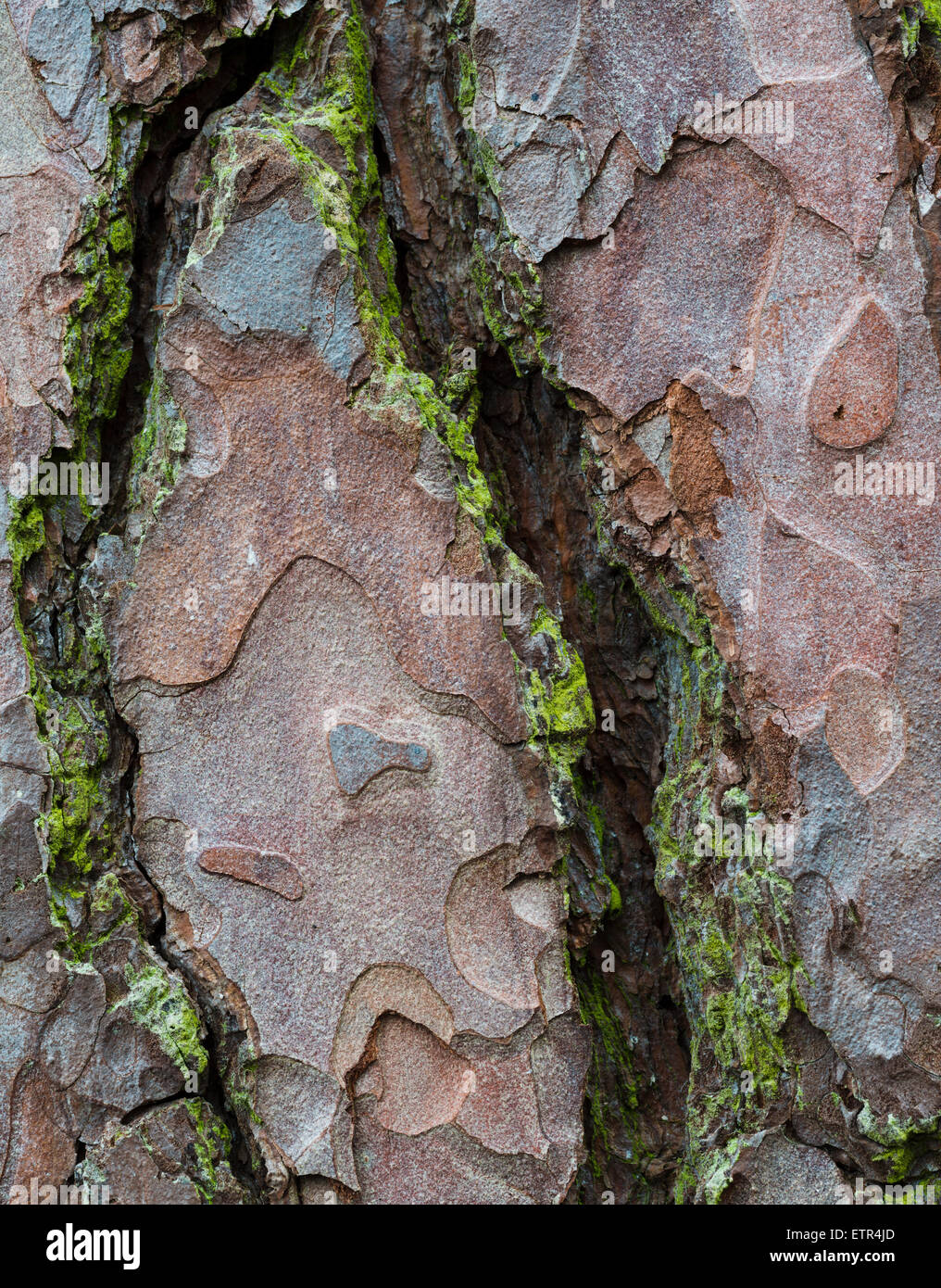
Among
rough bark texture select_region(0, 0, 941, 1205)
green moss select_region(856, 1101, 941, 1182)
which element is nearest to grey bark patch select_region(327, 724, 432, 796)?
rough bark texture select_region(0, 0, 941, 1205)

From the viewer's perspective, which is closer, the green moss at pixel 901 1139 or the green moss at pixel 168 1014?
the green moss at pixel 901 1139

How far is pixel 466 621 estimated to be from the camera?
1454mm

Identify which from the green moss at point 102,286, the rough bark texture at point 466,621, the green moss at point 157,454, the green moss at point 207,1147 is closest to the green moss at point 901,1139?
the rough bark texture at point 466,621

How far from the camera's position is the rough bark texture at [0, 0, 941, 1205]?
1402 millimetres

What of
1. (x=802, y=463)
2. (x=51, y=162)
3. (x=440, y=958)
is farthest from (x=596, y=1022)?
(x=51, y=162)

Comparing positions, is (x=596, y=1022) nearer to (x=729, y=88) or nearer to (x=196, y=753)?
(x=196, y=753)

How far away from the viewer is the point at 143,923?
4.84 ft

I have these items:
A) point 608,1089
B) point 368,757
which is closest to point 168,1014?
point 368,757

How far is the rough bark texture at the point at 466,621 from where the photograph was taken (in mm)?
1402

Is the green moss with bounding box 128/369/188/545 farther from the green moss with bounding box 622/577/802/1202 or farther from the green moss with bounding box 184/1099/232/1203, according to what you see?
the green moss with bounding box 184/1099/232/1203

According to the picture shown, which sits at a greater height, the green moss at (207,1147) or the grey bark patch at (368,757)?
the grey bark patch at (368,757)

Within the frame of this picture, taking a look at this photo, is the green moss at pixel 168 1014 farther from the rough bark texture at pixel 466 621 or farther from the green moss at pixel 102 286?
the green moss at pixel 102 286
